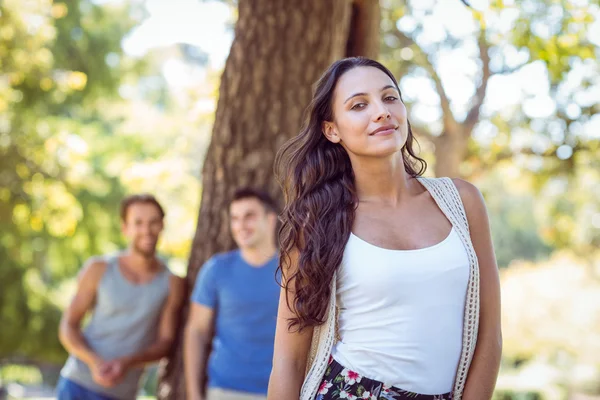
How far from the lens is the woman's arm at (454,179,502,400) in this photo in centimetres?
218

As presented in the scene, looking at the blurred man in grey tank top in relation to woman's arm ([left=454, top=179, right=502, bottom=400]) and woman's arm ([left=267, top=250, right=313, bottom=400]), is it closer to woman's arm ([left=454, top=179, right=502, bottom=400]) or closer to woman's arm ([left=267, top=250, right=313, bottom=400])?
woman's arm ([left=267, top=250, right=313, bottom=400])

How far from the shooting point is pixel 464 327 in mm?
2176

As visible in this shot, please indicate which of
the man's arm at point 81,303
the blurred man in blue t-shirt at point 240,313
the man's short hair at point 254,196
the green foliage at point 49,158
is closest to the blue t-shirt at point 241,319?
the blurred man in blue t-shirt at point 240,313

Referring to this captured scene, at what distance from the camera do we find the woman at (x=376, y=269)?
2104 millimetres

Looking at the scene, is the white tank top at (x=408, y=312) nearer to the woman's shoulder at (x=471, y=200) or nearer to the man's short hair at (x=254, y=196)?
the woman's shoulder at (x=471, y=200)

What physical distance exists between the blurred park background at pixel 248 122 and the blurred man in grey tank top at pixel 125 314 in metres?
0.35

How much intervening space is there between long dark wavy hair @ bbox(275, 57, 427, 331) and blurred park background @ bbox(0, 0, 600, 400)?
2334 mm

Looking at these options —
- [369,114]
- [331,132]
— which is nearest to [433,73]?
[331,132]

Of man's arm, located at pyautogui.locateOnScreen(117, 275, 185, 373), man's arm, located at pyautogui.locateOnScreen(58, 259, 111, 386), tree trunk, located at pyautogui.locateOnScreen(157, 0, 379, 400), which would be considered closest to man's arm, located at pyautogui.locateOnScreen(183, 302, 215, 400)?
man's arm, located at pyautogui.locateOnScreen(117, 275, 185, 373)

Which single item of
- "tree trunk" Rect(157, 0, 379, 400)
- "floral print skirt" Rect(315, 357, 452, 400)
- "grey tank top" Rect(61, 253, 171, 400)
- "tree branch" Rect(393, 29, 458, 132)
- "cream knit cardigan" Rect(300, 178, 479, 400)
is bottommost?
"grey tank top" Rect(61, 253, 171, 400)

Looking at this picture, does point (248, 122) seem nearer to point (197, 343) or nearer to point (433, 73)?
point (197, 343)

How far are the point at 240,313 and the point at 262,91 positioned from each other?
1.46 metres

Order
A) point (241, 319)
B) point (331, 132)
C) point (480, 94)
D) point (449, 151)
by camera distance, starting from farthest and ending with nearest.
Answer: point (480, 94)
point (449, 151)
point (241, 319)
point (331, 132)

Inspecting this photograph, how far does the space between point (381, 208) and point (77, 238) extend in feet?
37.6
